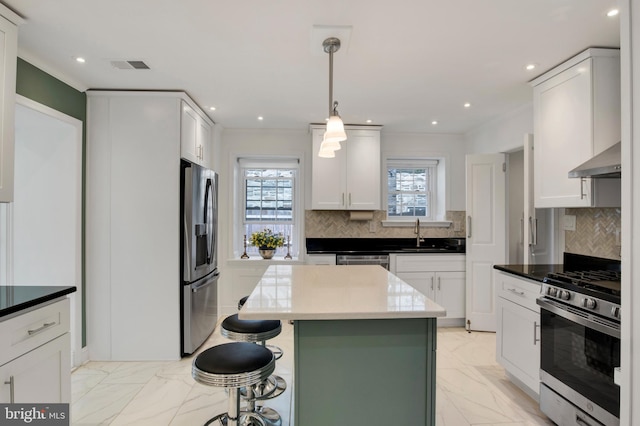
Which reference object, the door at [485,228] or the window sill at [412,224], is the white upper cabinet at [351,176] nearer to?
the window sill at [412,224]

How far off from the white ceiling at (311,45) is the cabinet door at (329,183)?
986 millimetres

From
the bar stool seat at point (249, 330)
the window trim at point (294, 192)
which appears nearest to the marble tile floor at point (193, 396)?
the bar stool seat at point (249, 330)

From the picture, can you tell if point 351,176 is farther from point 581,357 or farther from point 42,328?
point 42,328

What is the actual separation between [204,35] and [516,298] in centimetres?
280

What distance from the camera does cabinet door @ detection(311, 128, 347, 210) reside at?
4.27m

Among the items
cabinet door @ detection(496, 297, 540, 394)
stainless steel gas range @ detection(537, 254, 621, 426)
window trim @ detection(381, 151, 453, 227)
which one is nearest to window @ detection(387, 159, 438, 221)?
window trim @ detection(381, 151, 453, 227)

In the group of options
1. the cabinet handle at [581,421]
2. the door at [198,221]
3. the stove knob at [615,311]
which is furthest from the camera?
the door at [198,221]

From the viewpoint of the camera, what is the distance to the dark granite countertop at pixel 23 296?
4.73ft

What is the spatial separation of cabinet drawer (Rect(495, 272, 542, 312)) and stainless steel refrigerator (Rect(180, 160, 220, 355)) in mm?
2636

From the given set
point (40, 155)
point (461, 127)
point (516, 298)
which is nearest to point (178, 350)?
point (40, 155)

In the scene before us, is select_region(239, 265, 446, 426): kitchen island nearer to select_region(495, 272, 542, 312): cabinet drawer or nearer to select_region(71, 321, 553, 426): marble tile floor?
select_region(71, 321, 553, 426): marble tile floor

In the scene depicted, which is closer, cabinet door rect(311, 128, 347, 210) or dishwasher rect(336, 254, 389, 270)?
dishwasher rect(336, 254, 389, 270)

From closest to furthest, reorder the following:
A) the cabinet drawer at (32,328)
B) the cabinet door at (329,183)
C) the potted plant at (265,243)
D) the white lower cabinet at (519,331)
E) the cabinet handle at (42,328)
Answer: the cabinet drawer at (32,328)
the cabinet handle at (42,328)
the white lower cabinet at (519,331)
the cabinet door at (329,183)
the potted plant at (265,243)

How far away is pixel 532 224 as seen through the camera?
116 inches
